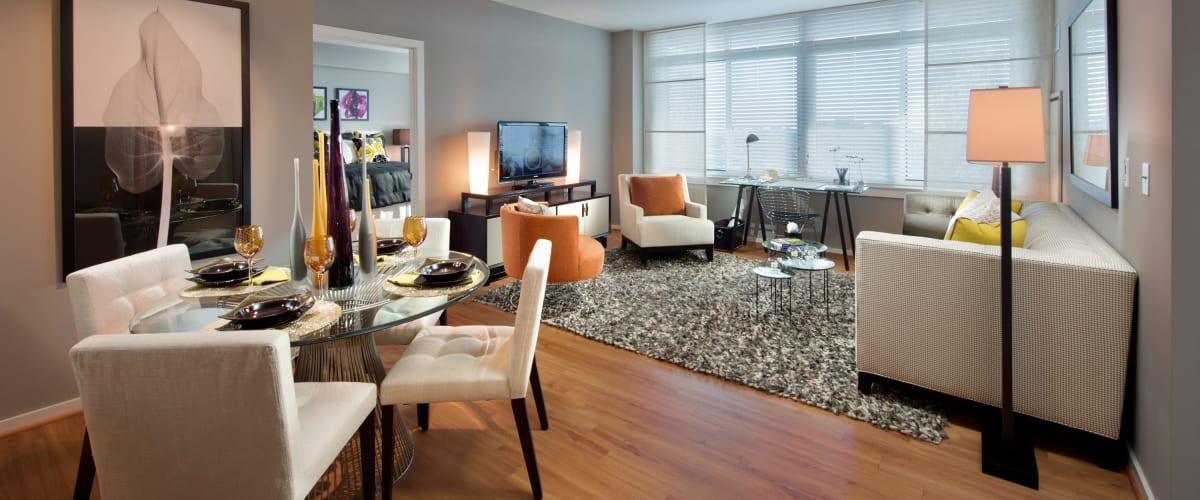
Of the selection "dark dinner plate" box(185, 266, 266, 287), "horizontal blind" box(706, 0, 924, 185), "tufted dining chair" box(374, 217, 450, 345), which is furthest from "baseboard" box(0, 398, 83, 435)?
"horizontal blind" box(706, 0, 924, 185)

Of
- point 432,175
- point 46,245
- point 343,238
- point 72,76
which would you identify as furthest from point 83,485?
point 432,175

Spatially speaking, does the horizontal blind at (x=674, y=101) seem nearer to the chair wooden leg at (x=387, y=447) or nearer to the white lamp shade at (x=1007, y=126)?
the white lamp shade at (x=1007, y=126)

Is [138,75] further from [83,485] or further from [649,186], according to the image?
[649,186]

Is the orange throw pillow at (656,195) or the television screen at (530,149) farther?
the orange throw pillow at (656,195)

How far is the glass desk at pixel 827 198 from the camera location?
17.9ft

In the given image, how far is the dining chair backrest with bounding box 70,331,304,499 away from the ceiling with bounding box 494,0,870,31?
191 inches

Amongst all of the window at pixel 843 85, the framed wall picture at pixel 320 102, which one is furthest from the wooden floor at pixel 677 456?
the framed wall picture at pixel 320 102

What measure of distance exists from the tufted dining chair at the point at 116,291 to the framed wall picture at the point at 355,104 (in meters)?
7.63

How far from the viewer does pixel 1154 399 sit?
6.03ft

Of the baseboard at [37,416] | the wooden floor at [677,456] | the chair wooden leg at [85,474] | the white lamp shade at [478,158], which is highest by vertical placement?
the white lamp shade at [478,158]

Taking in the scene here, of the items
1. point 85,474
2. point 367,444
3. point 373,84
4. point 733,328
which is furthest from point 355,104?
point 367,444

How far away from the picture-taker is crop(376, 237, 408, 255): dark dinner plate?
256 cm

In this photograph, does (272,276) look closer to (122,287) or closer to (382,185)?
(122,287)

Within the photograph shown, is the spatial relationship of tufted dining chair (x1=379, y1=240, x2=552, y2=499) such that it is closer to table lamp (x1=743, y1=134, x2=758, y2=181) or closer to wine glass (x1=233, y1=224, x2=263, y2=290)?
wine glass (x1=233, y1=224, x2=263, y2=290)
